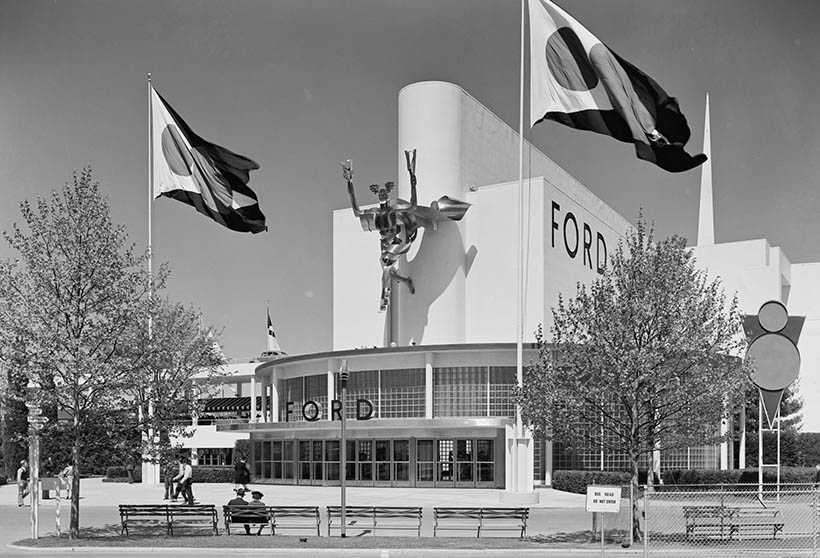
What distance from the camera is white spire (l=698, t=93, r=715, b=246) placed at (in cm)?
8025

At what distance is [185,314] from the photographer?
40.2 meters

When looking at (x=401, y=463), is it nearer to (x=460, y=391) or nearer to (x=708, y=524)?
(x=460, y=391)

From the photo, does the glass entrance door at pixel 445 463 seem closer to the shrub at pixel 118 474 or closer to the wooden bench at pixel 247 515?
the wooden bench at pixel 247 515

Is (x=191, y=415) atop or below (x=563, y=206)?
below

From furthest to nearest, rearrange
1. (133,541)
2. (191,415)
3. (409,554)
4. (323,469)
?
(323,469) < (191,415) < (133,541) < (409,554)

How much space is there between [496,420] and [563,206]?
1787cm

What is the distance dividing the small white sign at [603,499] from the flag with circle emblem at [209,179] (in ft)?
74.5

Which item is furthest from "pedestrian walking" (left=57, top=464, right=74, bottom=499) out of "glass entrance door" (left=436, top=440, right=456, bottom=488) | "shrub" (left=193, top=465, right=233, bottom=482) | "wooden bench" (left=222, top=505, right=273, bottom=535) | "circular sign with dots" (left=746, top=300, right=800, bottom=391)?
"shrub" (left=193, top=465, right=233, bottom=482)

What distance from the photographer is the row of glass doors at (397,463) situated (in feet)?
146

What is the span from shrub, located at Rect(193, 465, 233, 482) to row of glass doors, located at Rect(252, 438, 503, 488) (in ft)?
18.3

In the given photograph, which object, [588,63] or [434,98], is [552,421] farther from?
[434,98]

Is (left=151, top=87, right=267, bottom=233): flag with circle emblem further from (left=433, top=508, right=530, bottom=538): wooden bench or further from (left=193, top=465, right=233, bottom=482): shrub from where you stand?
(left=193, top=465, right=233, bottom=482): shrub

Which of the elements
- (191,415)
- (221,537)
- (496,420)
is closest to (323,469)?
(496,420)

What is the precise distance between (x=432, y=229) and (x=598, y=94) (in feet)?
89.8
